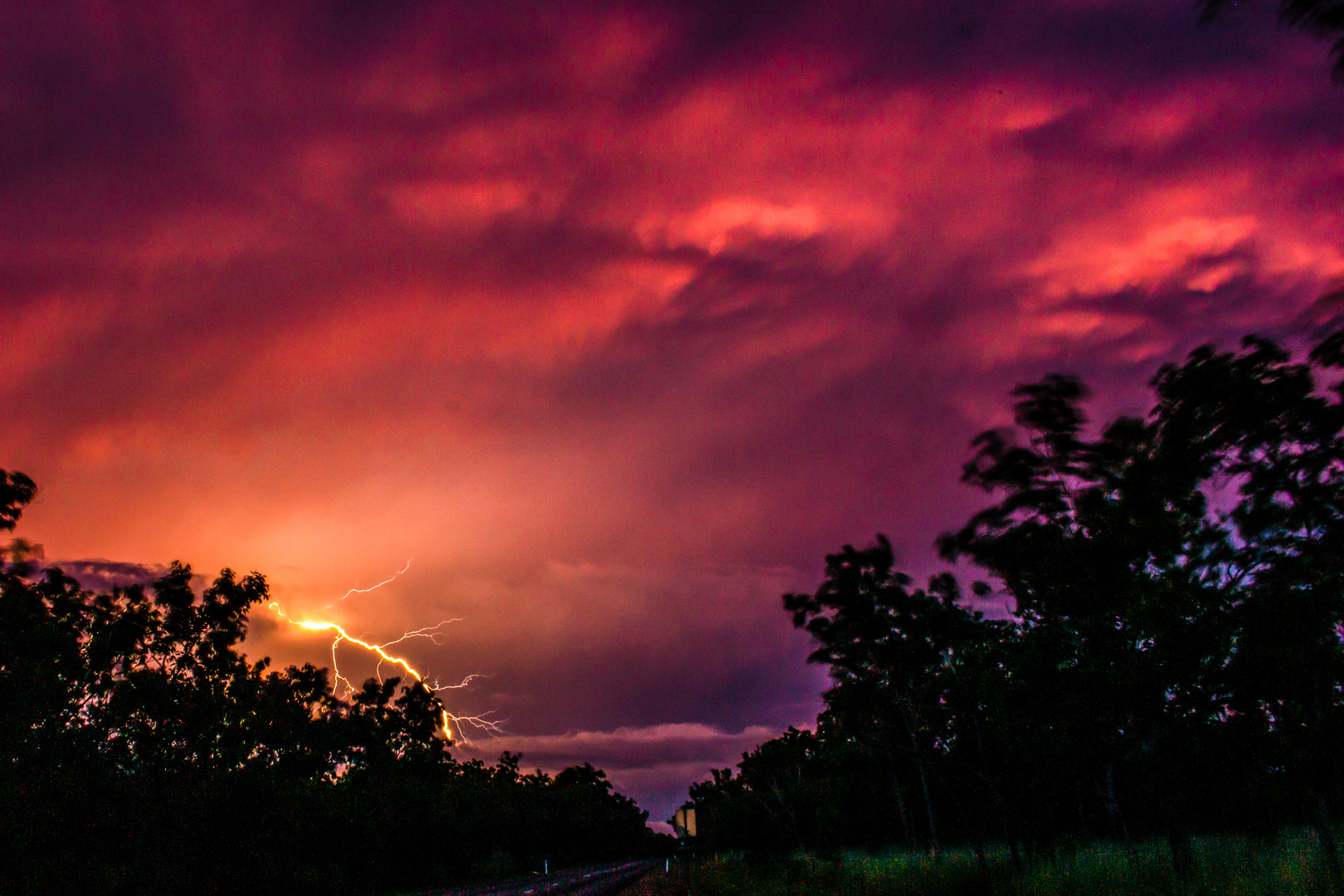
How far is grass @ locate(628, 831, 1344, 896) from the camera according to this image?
1206 cm

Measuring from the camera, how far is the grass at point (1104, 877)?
12.1 metres

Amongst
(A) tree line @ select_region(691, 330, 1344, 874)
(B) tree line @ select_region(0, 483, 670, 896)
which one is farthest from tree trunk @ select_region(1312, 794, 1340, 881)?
(B) tree line @ select_region(0, 483, 670, 896)

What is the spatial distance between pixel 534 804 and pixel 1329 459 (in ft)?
287

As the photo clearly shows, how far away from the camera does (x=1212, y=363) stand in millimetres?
12250

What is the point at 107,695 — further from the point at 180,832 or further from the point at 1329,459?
the point at 1329,459

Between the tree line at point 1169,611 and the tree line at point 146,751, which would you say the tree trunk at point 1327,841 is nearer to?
the tree line at point 1169,611

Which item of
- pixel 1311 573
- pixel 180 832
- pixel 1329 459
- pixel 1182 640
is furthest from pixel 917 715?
pixel 180 832

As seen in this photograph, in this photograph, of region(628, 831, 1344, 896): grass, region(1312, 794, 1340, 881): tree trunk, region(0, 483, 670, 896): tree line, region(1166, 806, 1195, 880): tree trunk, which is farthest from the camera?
region(0, 483, 670, 896): tree line

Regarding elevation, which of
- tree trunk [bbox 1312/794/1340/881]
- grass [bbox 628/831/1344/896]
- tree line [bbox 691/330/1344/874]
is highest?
tree line [bbox 691/330/1344/874]

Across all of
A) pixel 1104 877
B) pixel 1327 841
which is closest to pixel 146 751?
pixel 1104 877

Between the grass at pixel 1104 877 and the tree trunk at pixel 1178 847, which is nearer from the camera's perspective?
the grass at pixel 1104 877

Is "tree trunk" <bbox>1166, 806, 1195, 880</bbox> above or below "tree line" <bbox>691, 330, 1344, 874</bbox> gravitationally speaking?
below

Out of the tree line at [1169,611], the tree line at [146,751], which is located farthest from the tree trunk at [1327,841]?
the tree line at [146,751]

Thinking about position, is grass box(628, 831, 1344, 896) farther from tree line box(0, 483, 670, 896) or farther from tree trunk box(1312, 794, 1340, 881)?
tree line box(0, 483, 670, 896)
